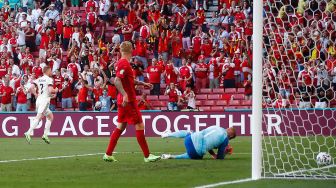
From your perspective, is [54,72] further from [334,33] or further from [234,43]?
[334,33]

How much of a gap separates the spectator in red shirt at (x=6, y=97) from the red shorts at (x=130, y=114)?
1884 cm

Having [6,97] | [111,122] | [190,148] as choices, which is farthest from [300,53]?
[6,97]

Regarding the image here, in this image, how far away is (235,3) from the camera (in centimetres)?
3584

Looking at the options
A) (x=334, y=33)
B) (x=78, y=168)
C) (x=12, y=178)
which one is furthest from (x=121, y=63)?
(x=334, y=33)

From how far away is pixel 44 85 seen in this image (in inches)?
1033

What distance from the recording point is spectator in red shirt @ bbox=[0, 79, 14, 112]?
116 ft

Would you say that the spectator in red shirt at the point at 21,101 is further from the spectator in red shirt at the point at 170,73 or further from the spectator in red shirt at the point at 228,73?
the spectator in red shirt at the point at 228,73

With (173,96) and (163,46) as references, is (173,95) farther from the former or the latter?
(163,46)

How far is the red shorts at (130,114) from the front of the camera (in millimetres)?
16953

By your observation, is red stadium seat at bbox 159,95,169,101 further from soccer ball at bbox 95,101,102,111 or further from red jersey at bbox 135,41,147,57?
soccer ball at bbox 95,101,102,111

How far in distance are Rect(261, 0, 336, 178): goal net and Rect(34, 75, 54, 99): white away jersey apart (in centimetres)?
671

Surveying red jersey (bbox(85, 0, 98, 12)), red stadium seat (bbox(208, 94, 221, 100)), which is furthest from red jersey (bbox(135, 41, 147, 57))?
red jersey (bbox(85, 0, 98, 12))

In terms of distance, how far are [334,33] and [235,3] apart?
1623 centimetres

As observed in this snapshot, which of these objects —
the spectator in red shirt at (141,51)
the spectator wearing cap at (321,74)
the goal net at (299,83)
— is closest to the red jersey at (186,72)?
the spectator in red shirt at (141,51)
